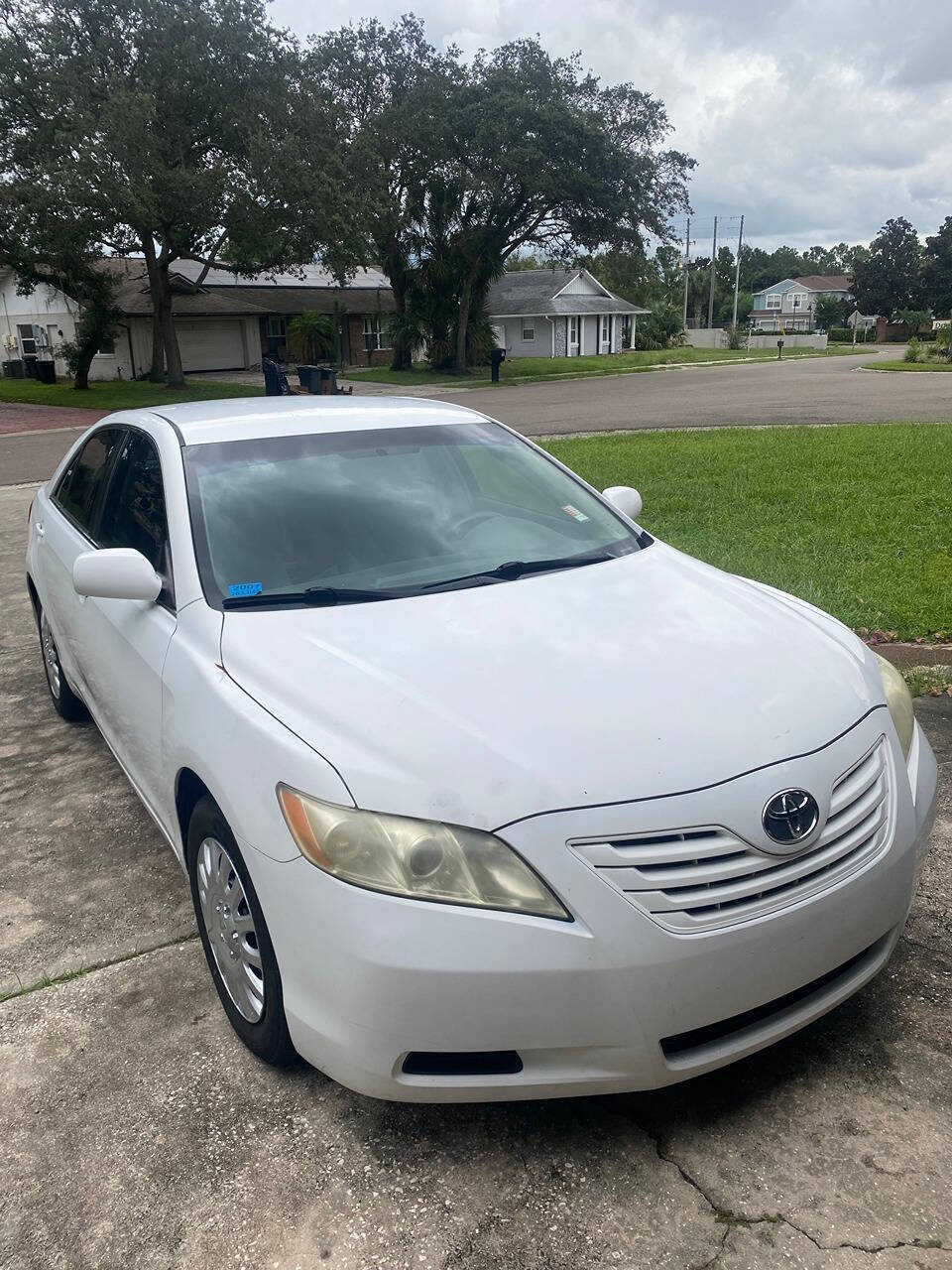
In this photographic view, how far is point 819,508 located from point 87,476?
6323 millimetres

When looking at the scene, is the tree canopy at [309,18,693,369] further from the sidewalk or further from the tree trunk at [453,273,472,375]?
the sidewalk

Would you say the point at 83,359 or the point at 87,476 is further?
the point at 83,359

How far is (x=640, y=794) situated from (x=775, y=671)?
67cm

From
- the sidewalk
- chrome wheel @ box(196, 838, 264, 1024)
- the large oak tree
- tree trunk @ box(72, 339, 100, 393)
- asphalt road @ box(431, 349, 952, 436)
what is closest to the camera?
chrome wheel @ box(196, 838, 264, 1024)

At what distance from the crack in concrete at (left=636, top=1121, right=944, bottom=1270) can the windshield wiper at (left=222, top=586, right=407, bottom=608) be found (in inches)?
66.1

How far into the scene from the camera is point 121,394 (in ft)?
109

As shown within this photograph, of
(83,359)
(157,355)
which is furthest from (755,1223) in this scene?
(83,359)

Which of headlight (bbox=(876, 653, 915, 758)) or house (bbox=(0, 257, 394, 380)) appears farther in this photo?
house (bbox=(0, 257, 394, 380))

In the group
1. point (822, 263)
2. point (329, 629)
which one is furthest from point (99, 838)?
point (822, 263)

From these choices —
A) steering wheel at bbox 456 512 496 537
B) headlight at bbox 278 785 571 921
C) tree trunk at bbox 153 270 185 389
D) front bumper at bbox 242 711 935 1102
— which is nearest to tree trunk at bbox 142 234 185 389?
tree trunk at bbox 153 270 185 389

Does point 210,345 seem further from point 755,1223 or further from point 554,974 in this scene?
point 755,1223

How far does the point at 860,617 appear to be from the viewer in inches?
236

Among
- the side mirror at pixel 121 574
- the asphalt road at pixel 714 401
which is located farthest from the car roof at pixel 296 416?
the asphalt road at pixel 714 401

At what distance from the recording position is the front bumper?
2123mm
